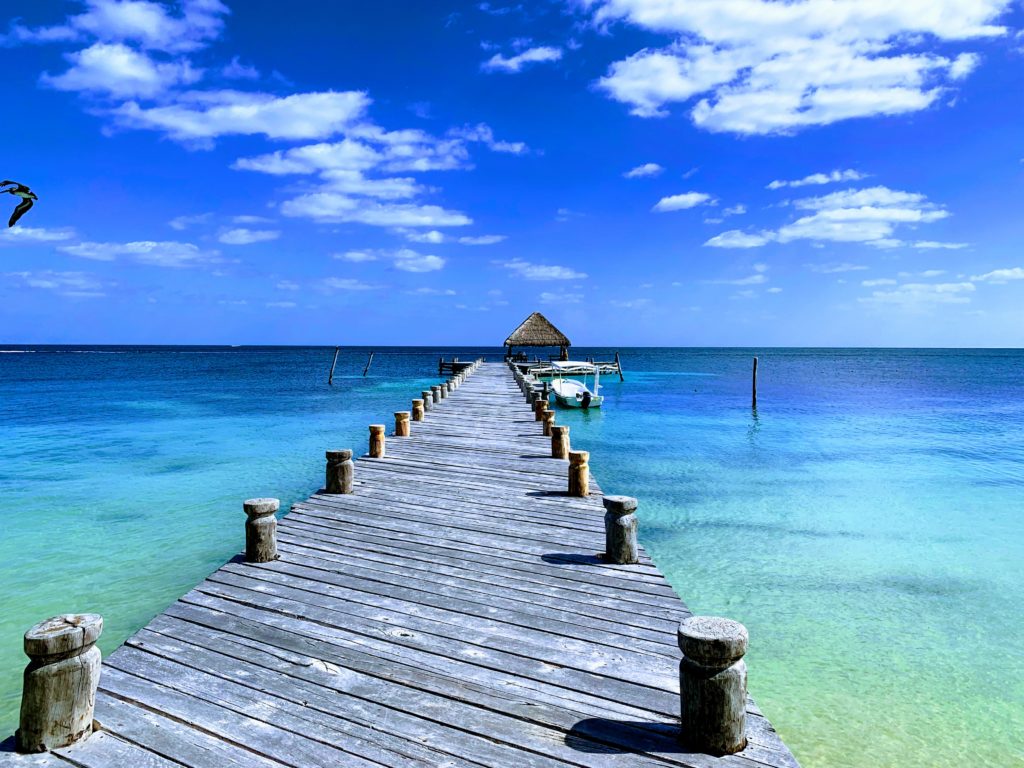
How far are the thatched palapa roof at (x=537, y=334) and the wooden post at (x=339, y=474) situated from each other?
3772 centimetres

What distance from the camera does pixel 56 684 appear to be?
338cm

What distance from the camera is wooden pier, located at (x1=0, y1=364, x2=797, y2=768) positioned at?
344 centimetres

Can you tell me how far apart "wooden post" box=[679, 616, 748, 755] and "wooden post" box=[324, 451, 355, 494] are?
6.47 meters

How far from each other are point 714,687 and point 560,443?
8.53m

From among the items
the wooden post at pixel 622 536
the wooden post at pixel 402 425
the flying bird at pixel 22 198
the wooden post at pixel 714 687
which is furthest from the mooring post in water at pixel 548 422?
the flying bird at pixel 22 198

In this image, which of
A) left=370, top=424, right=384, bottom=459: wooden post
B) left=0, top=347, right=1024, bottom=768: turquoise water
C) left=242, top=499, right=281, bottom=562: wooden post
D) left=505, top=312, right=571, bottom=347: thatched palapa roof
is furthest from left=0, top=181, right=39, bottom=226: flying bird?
left=505, top=312, right=571, bottom=347: thatched palapa roof

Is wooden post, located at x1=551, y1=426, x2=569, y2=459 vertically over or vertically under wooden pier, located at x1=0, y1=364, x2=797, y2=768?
over

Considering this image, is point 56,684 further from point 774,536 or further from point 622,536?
point 774,536

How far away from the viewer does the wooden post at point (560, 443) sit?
38.5 ft

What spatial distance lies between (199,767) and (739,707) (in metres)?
2.95

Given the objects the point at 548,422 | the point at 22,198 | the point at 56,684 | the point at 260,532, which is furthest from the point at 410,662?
the point at 548,422

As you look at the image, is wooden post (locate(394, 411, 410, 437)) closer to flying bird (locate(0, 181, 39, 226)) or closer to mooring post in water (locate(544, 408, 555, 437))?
mooring post in water (locate(544, 408, 555, 437))

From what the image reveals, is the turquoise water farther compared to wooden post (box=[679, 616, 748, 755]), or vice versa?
the turquoise water

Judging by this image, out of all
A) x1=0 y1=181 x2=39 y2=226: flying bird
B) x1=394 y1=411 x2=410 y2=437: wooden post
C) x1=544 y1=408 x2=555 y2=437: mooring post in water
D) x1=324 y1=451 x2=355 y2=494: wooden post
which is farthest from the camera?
x1=544 y1=408 x2=555 y2=437: mooring post in water
